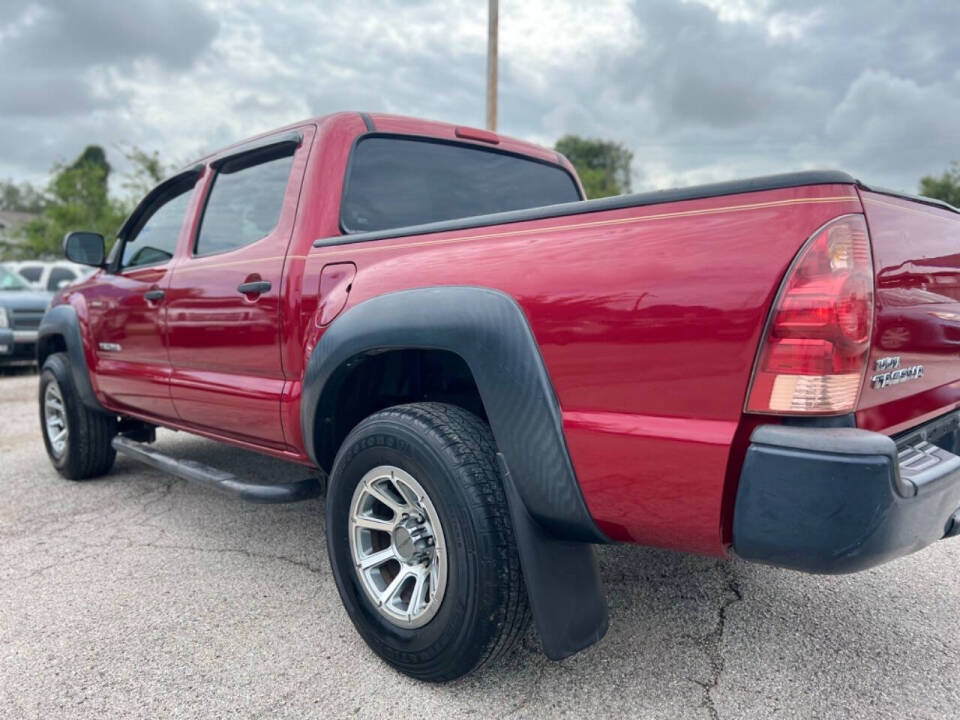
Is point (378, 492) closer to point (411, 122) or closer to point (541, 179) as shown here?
point (411, 122)

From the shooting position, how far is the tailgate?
166 cm

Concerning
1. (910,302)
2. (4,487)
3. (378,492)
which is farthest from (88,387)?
(910,302)

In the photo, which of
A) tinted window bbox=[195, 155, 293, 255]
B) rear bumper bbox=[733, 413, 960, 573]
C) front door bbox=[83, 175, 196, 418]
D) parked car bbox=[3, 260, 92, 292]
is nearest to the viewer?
rear bumper bbox=[733, 413, 960, 573]

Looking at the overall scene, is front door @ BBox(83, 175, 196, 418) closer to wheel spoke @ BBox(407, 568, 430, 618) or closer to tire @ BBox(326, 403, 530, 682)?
tire @ BBox(326, 403, 530, 682)

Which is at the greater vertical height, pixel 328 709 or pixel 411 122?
pixel 411 122

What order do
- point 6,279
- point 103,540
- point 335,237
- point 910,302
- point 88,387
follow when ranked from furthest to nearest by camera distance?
point 6,279, point 88,387, point 103,540, point 335,237, point 910,302

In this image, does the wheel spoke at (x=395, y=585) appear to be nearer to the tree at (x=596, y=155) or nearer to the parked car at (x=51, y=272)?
the parked car at (x=51, y=272)

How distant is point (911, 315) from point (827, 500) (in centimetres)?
59

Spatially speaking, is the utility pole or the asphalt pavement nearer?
the asphalt pavement

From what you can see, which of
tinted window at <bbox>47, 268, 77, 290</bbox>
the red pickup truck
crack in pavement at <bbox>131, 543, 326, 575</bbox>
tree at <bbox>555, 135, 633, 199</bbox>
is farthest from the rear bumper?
tree at <bbox>555, 135, 633, 199</bbox>

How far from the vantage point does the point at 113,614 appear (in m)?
2.76

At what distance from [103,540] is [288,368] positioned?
1.61 meters

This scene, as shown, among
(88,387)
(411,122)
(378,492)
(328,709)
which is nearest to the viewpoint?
(328,709)

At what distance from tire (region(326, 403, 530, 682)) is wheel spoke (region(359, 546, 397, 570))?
1.2 inches
